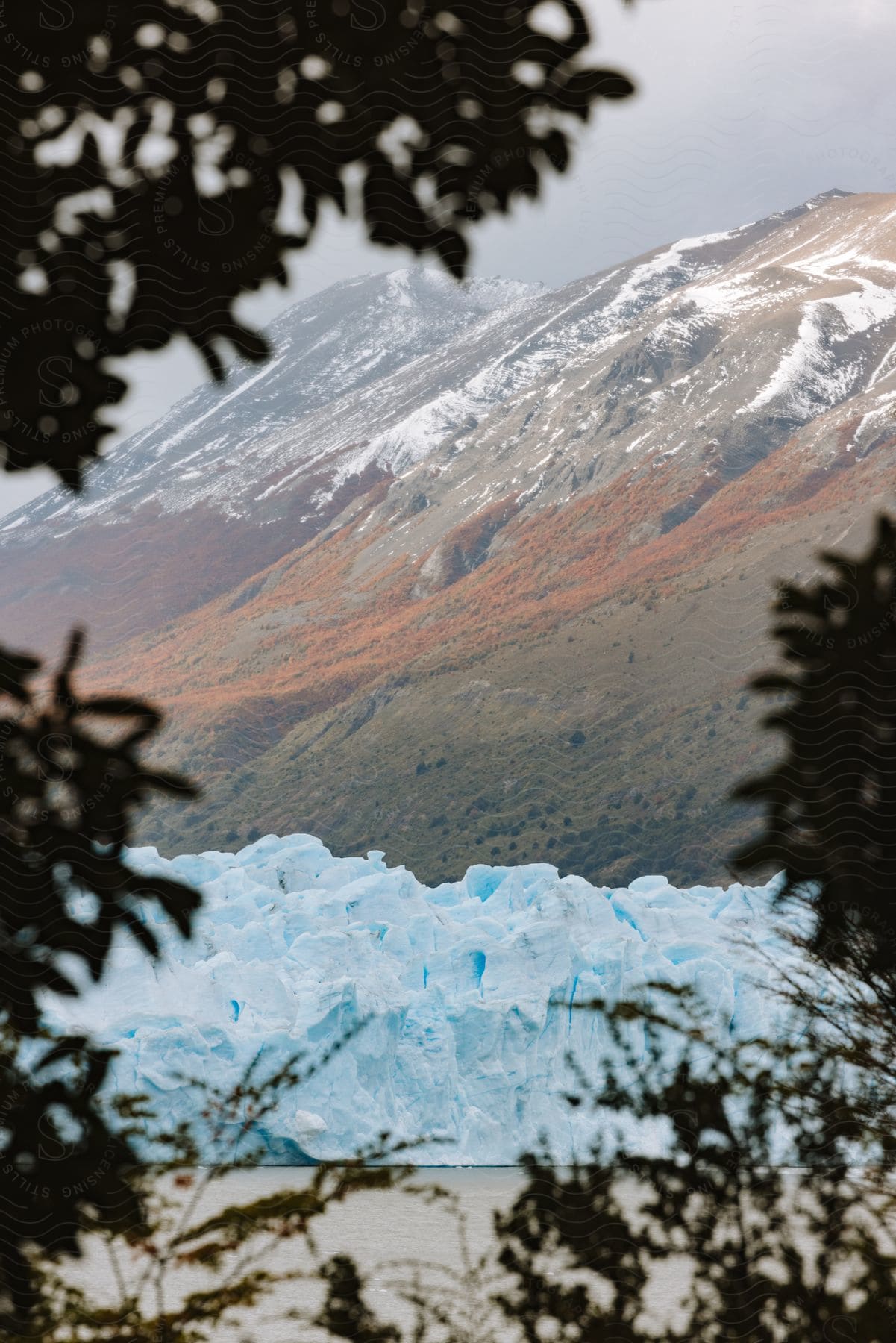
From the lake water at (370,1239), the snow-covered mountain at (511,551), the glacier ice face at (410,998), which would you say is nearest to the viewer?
the lake water at (370,1239)

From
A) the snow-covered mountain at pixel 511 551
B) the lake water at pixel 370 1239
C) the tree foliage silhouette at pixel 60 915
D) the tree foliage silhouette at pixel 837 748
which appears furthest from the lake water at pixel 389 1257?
the snow-covered mountain at pixel 511 551

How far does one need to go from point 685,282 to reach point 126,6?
87616 millimetres

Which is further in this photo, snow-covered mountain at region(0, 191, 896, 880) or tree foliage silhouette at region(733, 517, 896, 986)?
snow-covered mountain at region(0, 191, 896, 880)

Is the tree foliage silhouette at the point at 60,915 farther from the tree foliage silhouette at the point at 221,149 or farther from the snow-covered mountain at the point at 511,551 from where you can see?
the snow-covered mountain at the point at 511,551

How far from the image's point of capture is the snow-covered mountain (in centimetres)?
5294

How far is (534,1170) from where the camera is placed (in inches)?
103

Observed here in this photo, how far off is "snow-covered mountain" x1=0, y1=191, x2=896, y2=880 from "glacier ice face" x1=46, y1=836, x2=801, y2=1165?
2853 cm

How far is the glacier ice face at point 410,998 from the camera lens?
14.9m

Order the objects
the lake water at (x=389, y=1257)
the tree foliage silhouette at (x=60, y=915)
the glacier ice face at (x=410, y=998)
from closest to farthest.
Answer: the tree foliage silhouette at (x=60, y=915) → the lake water at (x=389, y=1257) → the glacier ice face at (x=410, y=998)

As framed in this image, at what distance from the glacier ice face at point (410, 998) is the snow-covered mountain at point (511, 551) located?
2853 centimetres

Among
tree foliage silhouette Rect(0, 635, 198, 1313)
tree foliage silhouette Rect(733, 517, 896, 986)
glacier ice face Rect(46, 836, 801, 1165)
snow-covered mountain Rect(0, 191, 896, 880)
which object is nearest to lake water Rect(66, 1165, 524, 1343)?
glacier ice face Rect(46, 836, 801, 1165)

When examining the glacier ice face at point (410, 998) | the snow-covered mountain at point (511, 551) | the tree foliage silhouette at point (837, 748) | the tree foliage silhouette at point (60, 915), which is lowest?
Answer: the snow-covered mountain at point (511, 551)

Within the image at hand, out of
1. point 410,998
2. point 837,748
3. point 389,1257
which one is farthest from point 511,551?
point 837,748

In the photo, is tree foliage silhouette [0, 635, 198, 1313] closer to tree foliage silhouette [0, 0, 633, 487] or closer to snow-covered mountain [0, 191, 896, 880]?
tree foliage silhouette [0, 0, 633, 487]
